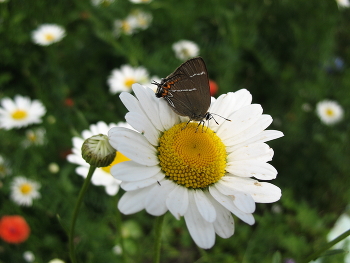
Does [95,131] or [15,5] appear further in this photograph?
[15,5]

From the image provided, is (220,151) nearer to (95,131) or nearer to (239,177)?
(239,177)

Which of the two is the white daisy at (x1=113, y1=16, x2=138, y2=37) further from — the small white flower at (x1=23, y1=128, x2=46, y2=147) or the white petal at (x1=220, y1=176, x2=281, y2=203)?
the white petal at (x1=220, y1=176, x2=281, y2=203)

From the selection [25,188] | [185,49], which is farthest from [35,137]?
[185,49]

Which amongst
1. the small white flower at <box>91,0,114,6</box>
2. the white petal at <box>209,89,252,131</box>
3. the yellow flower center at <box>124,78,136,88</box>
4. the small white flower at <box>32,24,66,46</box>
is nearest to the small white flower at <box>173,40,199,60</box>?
the yellow flower center at <box>124,78,136,88</box>

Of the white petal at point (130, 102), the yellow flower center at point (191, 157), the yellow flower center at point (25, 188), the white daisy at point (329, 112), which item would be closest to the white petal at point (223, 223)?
the yellow flower center at point (191, 157)

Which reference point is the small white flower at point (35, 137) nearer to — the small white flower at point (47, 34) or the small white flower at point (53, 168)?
the small white flower at point (53, 168)

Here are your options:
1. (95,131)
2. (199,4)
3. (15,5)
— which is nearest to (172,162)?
(95,131)
